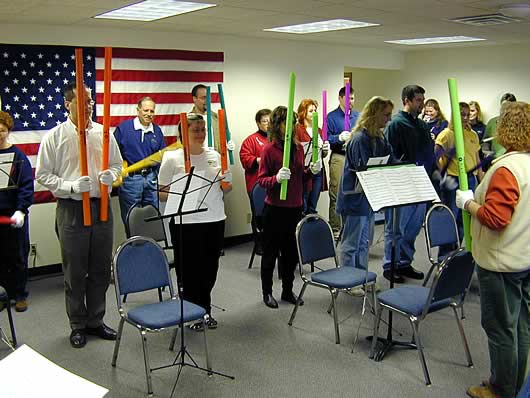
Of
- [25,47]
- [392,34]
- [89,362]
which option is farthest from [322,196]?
[89,362]

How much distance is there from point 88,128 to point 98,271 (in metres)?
0.97

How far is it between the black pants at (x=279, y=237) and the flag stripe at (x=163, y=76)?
2373 millimetres

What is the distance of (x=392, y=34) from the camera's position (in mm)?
6766

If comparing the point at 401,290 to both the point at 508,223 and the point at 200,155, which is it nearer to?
the point at 508,223

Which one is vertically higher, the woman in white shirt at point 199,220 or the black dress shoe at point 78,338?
the woman in white shirt at point 199,220

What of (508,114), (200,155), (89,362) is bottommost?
(89,362)

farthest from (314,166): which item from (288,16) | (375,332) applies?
(375,332)

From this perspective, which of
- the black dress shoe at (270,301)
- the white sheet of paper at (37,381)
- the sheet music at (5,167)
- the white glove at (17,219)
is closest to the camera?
the white sheet of paper at (37,381)

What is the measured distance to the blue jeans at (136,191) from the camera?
18.6ft

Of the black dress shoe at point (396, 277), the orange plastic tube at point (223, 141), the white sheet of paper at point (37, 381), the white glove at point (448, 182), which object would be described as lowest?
the black dress shoe at point (396, 277)

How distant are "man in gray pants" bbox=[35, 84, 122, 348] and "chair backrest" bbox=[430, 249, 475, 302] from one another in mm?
2082

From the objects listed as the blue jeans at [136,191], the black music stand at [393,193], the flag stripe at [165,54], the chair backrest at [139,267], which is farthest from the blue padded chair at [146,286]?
the flag stripe at [165,54]

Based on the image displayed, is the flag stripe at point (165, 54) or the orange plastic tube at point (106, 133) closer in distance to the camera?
the orange plastic tube at point (106, 133)

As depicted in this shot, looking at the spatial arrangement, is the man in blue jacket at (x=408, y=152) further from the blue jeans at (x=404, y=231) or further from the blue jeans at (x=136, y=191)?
the blue jeans at (x=136, y=191)
